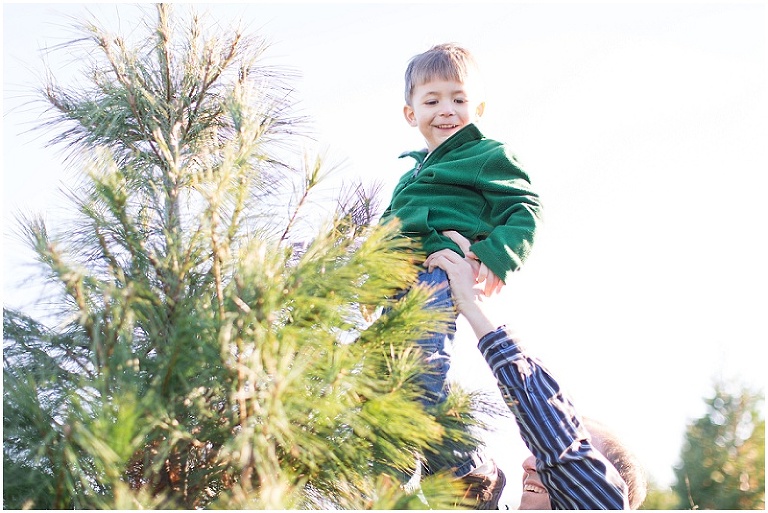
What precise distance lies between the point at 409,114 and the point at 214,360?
4.03 ft

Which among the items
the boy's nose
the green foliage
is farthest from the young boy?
the green foliage

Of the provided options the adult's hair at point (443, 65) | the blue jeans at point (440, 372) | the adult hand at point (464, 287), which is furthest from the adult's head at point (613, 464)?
the adult's hair at point (443, 65)

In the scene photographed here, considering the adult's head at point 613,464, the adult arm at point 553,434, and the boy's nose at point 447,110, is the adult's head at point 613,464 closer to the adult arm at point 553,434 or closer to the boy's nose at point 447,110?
the adult arm at point 553,434

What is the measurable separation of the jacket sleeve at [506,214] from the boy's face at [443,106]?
169 mm

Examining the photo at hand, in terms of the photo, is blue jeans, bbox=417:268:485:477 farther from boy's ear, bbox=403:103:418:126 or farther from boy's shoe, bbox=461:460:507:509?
boy's ear, bbox=403:103:418:126

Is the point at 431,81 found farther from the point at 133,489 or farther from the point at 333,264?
the point at 133,489

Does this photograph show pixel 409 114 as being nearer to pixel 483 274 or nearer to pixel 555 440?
pixel 483 274

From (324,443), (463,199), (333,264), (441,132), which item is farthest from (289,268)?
(441,132)

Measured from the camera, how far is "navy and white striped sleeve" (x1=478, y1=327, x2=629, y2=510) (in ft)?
4.93

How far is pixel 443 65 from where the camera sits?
2.03 meters

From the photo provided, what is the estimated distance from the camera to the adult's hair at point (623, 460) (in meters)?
1.90

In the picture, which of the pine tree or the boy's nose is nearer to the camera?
the pine tree

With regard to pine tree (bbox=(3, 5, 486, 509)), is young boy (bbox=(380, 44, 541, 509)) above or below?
above

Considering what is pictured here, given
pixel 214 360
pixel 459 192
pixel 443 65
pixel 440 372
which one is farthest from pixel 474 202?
pixel 214 360
